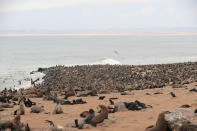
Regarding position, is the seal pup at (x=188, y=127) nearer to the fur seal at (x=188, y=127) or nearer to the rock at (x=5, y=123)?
the fur seal at (x=188, y=127)

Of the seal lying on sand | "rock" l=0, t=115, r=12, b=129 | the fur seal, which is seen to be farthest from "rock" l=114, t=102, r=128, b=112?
the fur seal

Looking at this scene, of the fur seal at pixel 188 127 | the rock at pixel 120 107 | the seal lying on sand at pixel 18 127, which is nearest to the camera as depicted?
the fur seal at pixel 188 127

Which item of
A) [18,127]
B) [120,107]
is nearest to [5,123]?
[18,127]

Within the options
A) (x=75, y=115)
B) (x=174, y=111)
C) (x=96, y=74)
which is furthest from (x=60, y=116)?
(x=96, y=74)

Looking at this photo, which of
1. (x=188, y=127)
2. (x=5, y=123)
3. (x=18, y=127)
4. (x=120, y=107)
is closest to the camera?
(x=188, y=127)

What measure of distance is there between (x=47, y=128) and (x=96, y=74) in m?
21.3

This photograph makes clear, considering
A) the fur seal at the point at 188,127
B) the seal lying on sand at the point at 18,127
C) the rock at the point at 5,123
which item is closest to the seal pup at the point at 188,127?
the fur seal at the point at 188,127

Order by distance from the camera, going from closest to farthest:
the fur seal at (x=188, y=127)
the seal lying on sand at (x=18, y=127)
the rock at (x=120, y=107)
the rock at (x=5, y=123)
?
the fur seal at (x=188, y=127) → the seal lying on sand at (x=18, y=127) → the rock at (x=5, y=123) → the rock at (x=120, y=107)

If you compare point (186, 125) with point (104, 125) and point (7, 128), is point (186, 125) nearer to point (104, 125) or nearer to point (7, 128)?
point (104, 125)

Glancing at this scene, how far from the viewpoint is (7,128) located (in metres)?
7.13

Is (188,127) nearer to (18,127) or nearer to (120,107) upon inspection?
(18,127)

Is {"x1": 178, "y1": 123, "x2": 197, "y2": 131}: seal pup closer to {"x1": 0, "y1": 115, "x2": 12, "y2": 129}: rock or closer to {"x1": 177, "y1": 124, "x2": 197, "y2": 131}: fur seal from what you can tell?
{"x1": 177, "y1": 124, "x2": 197, "y2": 131}: fur seal

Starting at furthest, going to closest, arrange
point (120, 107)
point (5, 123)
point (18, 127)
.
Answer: point (120, 107), point (5, 123), point (18, 127)

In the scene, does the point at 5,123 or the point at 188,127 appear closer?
the point at 188,127
